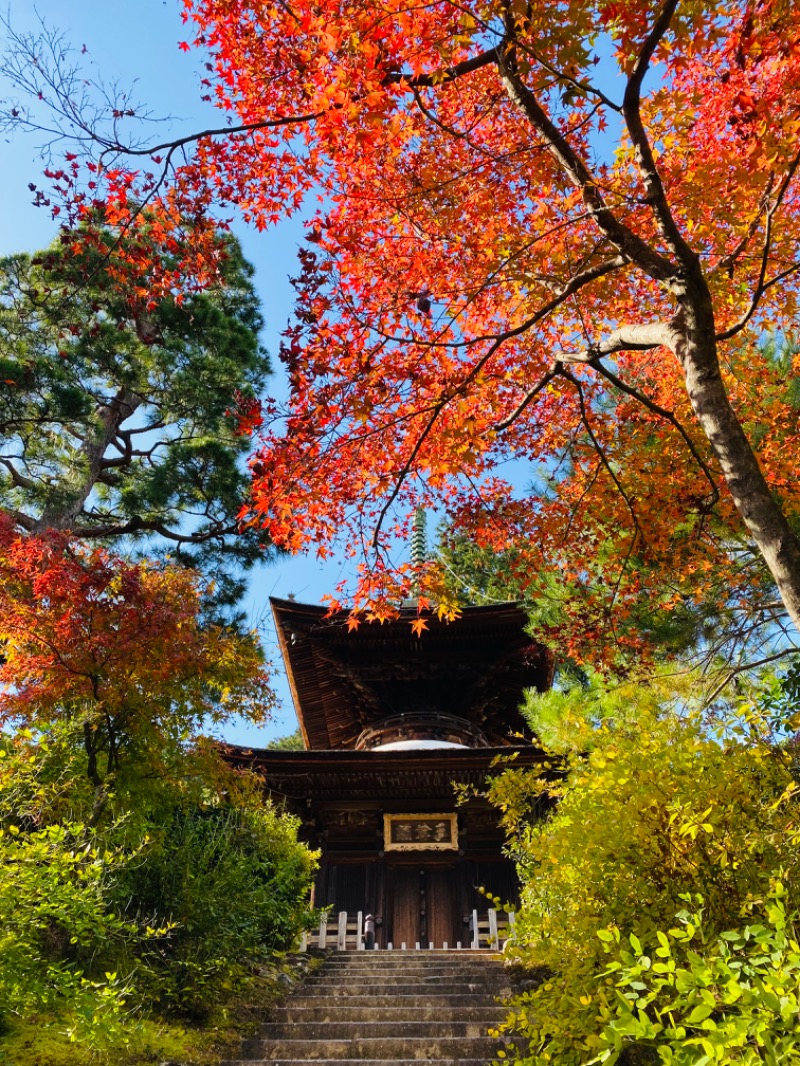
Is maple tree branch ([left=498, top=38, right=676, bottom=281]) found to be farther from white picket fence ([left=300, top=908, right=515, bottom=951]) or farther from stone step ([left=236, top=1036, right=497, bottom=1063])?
white picket fence ([left=300, top=908, right=515, bottom=951])

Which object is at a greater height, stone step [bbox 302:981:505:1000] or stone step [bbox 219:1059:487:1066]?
stone step [bbox 302:981:505:1000]

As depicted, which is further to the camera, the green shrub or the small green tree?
the small green tree

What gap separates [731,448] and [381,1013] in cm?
542

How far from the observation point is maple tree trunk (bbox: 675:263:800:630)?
3.21 meters

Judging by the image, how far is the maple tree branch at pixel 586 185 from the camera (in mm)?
3828

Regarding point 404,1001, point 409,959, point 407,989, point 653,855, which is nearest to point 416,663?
point 409,959

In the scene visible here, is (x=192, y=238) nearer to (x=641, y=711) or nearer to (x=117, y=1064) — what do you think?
(x=641, y=711)

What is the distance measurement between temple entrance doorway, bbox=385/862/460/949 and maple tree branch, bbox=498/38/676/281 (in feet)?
35.1

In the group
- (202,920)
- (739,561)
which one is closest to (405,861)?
(202,920)

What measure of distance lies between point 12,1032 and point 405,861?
28.1ft

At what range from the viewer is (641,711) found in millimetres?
4684

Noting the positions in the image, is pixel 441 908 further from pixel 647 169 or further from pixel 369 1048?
pixel 647 169

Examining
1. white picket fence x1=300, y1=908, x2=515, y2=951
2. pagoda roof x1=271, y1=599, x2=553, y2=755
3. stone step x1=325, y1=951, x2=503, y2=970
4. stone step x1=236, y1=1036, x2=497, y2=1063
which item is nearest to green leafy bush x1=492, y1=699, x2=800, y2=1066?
stone step x1=236, y1=1036, x2=497, y2=1063

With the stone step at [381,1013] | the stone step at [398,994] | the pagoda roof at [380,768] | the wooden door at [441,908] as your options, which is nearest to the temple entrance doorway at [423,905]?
the wooden door at [441,908]
